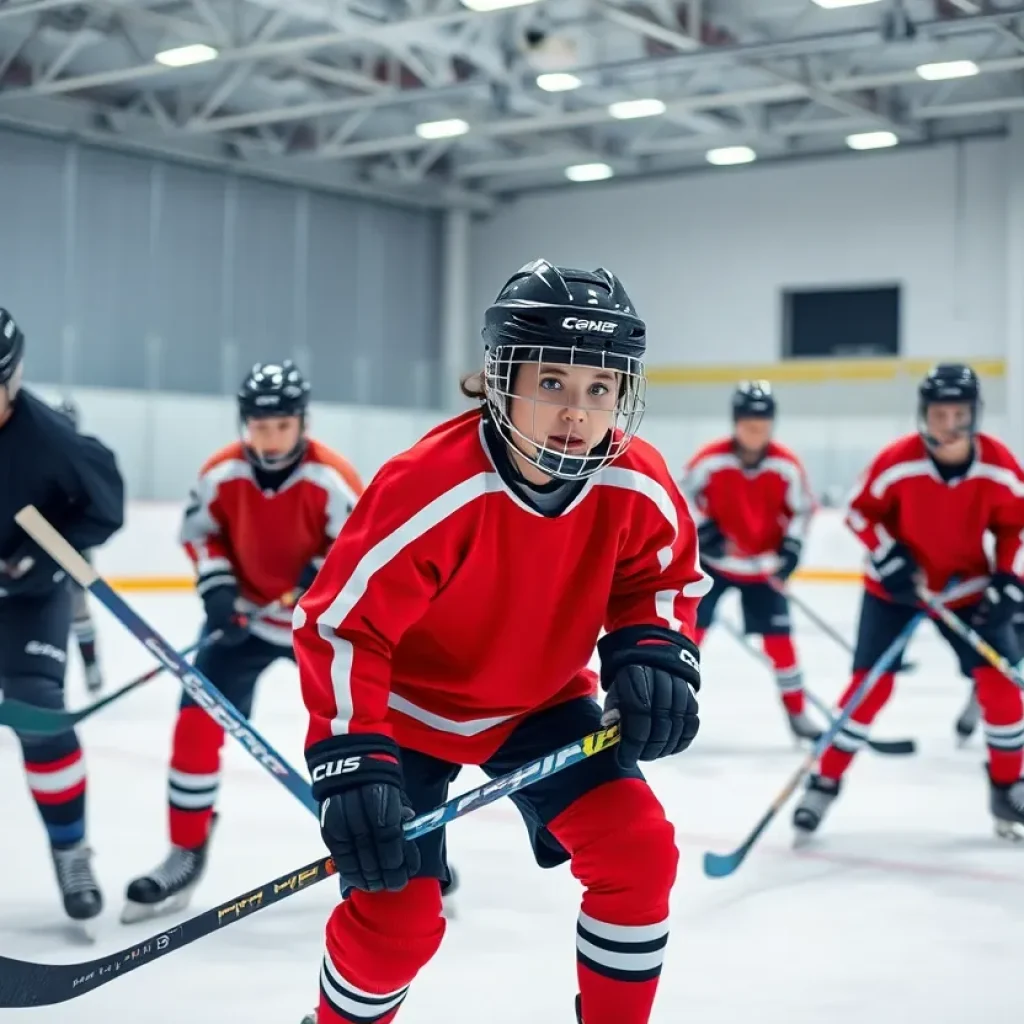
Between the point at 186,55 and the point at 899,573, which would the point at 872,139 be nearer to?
the point at 186,55

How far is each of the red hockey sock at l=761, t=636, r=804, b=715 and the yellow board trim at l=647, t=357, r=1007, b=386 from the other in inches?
268

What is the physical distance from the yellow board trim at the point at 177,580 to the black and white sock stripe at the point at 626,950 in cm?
685

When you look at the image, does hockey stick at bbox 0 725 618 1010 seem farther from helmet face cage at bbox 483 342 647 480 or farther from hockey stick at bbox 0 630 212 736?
hockey stick at bbox 0 630 212 736

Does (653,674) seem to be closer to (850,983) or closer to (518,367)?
(518,367)

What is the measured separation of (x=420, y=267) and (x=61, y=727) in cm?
1241

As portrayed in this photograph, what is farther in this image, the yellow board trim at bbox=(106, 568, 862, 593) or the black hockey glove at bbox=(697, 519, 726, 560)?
the yellow board trim at bbox=(106, 568, 862, 593)

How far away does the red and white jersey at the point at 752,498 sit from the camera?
16.0 ft

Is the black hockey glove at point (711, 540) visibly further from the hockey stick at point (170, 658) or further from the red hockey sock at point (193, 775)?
the hockey stick at point (170, 658)

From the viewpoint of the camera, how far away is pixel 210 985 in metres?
2.31

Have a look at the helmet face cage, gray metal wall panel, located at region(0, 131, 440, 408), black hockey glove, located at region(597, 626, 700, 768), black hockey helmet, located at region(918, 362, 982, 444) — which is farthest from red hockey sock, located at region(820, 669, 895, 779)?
gray metal wall panel, located at region(0, 131, 440, 408)

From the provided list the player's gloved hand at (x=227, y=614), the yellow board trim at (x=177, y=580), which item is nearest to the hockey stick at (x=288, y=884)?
the player's gloved hand at (x=227, y=614)

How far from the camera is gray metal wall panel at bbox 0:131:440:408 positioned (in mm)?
11328

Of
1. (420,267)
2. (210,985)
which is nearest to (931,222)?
(420,267)

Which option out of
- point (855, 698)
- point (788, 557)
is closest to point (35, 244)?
point (788, 557)
